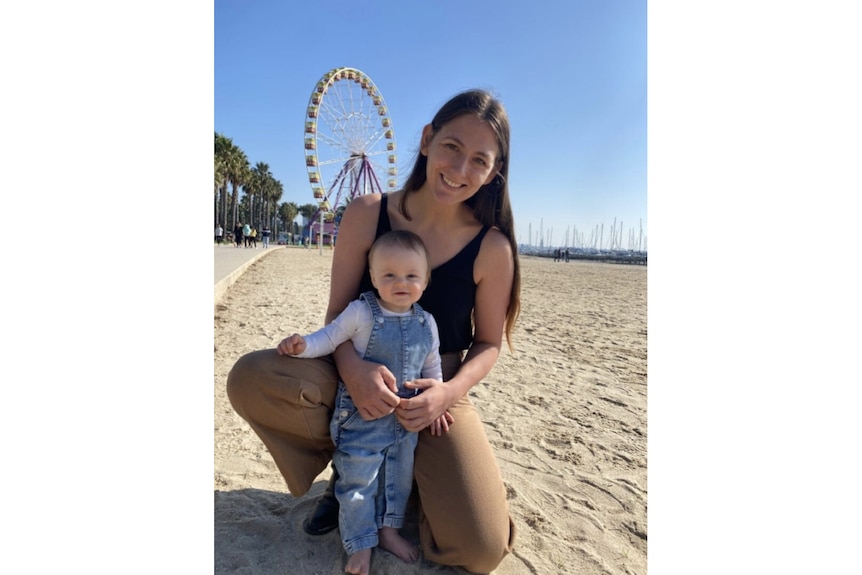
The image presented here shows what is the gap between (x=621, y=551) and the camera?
173cm

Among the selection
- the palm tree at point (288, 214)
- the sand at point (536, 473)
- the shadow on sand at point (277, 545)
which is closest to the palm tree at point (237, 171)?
the palm tree at point (288, 214)

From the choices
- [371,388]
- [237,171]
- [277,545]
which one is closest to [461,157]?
[371,388]

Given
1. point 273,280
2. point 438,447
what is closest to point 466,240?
point 438,447

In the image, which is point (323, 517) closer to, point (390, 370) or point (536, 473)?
point (390, 370)

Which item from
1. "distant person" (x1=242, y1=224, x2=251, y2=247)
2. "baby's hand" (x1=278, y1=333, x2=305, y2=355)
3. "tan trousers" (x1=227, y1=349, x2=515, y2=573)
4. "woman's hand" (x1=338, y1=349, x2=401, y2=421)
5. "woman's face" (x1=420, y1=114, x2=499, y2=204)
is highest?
"distant person" (x1=242, y1=224, x2=251, y2=247)

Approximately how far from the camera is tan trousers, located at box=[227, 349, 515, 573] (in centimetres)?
152

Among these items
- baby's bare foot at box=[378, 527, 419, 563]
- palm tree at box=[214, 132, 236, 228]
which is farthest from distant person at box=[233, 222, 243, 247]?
baby's bare foot at box=[378, 527, 419, 563]

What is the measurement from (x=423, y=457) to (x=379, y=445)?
16 cm

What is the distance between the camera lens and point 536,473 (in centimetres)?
228

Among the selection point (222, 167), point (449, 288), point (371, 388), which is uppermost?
point (222, 167)

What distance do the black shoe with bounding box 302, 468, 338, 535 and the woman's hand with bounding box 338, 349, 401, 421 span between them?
1.30 feet

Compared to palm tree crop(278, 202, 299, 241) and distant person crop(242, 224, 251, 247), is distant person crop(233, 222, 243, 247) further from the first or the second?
palm tree crop(278, 202, 299, 241)

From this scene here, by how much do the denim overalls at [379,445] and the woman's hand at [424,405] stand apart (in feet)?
0.19
